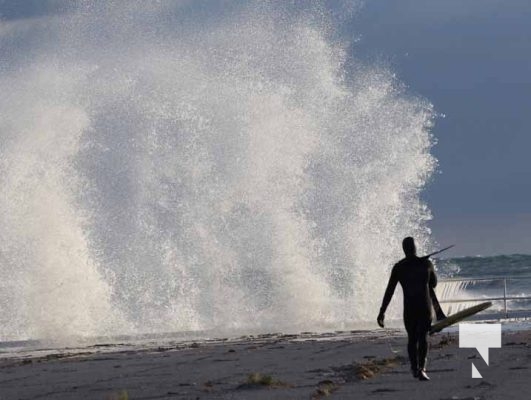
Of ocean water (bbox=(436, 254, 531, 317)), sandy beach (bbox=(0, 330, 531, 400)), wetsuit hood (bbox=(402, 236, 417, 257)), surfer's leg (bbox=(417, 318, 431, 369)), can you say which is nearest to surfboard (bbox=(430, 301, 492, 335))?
surfer's leg (bbox=(417, 318, 431, 369))

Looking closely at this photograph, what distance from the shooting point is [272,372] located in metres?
16.1

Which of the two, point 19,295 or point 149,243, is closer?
point 19,295

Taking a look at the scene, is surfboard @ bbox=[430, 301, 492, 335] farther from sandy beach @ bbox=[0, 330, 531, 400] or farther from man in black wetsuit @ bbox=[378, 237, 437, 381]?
sandy beach @ bbox=[0, 330, 531, 400]

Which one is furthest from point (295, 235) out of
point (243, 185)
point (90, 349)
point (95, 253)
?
point (90, 349)

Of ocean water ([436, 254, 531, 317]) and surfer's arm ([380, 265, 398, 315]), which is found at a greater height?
ocean water ([436, 254, 531, 317])

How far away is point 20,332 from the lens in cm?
3094

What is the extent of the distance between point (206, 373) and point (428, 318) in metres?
3.27

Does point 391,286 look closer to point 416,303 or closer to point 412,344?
point 416,303

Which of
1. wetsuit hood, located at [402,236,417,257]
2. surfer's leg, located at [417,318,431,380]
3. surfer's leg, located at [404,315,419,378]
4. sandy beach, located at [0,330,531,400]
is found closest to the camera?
sandy beach, located at [0,330,531,400]

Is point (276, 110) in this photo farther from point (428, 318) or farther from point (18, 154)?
point (428, 318)

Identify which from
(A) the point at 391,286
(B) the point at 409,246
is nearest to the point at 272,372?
(A) the point at 391,286

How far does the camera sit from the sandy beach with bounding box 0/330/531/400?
1325cm

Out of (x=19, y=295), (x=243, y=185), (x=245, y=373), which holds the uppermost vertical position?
(x=243, y=185)

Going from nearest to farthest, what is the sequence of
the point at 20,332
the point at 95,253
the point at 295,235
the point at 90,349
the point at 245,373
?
the point at 245,373
the point at 90,349
the point at 20,332
the point at 95,253
the point at 295,235
